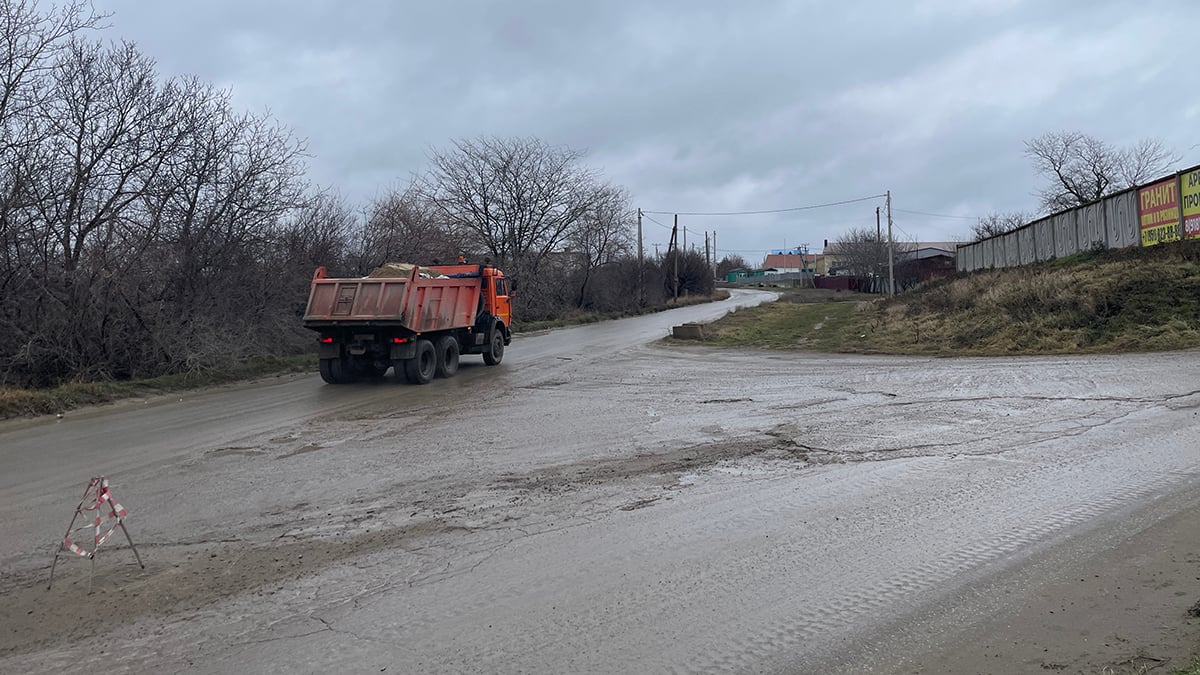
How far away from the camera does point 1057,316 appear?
67.4 ft

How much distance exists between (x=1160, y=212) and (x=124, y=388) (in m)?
26.2

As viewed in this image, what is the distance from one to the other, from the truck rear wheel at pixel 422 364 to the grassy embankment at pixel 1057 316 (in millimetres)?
10433

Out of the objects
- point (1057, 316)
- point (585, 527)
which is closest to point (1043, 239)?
point (1057, 316)

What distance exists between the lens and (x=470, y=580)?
17.5ft

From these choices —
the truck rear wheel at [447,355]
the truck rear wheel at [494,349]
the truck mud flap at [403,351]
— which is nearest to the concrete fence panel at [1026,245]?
the truck rear wheel at [494,349]

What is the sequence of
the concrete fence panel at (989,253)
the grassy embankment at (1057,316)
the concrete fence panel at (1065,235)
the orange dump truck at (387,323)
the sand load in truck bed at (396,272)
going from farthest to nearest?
the concrete fence panel at (989,253)
the concrete fence panel at (1065,235)
the grassy embankment at (1057,316)
the sand load in truck bed at (396,272)
the orange dump truck at (387,323)

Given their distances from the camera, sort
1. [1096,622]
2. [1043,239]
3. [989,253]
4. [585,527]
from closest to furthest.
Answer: [1096,622] → [585,527] → [1043,239] → [989,253]

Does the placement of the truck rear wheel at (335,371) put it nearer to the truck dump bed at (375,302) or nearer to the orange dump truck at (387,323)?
the orange dump truck at (387,323)

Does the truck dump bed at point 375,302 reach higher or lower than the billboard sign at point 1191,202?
lower

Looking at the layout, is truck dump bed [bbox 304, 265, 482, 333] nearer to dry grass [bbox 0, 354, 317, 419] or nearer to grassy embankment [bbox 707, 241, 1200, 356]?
dry grass [bbox 0, 354, 317, 419]

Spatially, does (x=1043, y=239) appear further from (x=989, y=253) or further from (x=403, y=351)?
(x=403, y=351)

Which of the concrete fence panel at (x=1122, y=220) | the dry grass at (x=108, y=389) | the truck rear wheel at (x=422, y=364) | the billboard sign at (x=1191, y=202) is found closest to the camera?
the dry grass at (x=108, y=389)

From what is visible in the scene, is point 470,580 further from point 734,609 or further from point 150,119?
point 150,119

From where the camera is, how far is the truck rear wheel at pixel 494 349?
2130 centimetres
